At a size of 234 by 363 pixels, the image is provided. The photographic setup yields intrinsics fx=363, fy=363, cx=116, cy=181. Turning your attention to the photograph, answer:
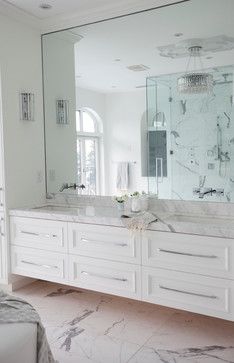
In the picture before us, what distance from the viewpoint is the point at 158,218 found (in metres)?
2.78

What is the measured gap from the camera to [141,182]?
3299 mm

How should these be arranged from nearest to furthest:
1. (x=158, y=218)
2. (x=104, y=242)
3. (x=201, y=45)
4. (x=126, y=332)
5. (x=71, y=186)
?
(x=126, y=332) → (x=158, y=218) → (x=104, y=242) → (x=201, y=45) → (x=71, y=186)

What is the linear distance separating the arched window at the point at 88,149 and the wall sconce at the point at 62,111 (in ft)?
0.53

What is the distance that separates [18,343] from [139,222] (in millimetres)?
1347

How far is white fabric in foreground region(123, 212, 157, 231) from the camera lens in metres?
2.69

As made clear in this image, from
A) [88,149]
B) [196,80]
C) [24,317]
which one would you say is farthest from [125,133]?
[24,317]

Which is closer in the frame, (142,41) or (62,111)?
(142,41)

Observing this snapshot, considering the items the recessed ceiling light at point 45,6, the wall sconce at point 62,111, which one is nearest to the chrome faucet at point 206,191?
the wall sconce at point 62,111

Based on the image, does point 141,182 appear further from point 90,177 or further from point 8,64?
point 8,64

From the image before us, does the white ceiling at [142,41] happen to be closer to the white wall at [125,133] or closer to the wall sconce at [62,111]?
the white wall at [125,133]

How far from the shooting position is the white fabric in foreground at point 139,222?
2693 millimetres

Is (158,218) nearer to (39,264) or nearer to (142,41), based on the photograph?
(39,264)

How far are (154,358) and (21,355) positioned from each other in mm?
1062

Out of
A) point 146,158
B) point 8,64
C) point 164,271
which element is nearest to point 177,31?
point 146,158
